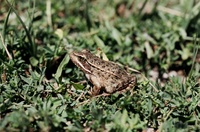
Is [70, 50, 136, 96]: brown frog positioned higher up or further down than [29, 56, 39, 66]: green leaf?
further down

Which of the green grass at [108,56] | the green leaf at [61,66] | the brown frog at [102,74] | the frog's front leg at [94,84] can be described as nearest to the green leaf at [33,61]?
the green grass at [108,56]

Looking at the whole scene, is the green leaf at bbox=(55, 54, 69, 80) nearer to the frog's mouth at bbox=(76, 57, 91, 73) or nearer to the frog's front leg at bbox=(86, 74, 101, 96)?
the frog's mouth at bbox=(76, 57, 91, 73)

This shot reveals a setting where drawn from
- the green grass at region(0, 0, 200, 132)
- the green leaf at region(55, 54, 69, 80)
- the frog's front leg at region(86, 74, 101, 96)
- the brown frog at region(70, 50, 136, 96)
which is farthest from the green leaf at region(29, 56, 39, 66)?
the frog's front leg at region(86, 74, 101, 96)

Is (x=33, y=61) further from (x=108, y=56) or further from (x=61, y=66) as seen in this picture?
(x=108, y=56)

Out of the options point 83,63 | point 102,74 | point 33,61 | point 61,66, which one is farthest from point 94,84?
point 33,61

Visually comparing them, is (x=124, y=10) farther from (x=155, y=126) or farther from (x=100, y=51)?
(x=155, y=126)

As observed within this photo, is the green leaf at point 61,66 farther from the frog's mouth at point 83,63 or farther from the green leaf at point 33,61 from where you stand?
the green leaf at point 33,61
